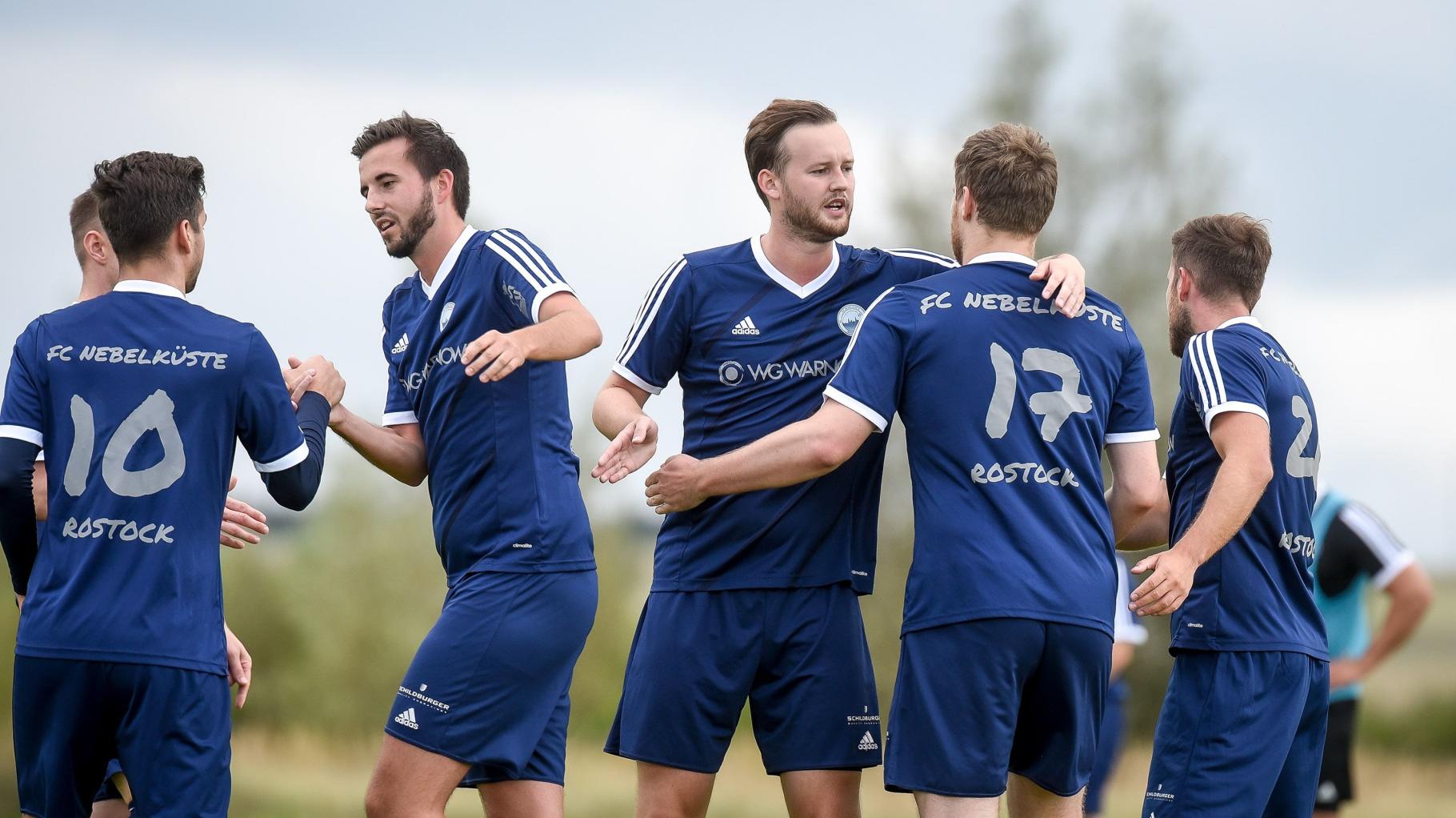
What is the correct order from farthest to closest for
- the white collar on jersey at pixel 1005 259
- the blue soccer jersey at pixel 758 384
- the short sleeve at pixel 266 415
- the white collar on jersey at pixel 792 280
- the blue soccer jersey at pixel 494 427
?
the white collar on jersey at pixel 792 280 < the blue soccer jersey at pixel 494 427 < the blue soccer jersey at pixel 758 384 < the white collar on jersey at pixel 1005 259 < the short sleeve at pixel 266 415

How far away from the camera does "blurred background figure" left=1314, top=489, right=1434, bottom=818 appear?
8.38 m

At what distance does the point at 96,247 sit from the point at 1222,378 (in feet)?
14.5

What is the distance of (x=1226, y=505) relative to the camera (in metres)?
4.83

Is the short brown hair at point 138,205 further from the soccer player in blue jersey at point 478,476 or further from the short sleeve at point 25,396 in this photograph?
the soccer player in blue jersey at point 478,476

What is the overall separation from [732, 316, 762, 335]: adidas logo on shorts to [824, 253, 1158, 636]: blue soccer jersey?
777 mm

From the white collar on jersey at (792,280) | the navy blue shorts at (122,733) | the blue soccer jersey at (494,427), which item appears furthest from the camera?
the white collar on jersey at (792,280)

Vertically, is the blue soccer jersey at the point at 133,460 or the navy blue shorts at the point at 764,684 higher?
the blue soccer jersey at the point at 133,460

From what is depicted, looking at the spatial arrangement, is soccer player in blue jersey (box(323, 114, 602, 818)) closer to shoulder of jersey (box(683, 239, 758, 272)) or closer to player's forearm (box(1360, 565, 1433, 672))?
shoulder of jersey (box(683, 239, 758, 272))

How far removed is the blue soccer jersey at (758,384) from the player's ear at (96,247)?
2.18 m

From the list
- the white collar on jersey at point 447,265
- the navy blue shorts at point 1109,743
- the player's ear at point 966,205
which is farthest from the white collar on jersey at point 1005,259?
the navy blue shorts at point 1109,743

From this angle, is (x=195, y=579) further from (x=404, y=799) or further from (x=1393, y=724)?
(x=1393, y=724)

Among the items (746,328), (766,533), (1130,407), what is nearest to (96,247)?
(746,328)

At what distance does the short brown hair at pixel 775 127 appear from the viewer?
5691 millimetres

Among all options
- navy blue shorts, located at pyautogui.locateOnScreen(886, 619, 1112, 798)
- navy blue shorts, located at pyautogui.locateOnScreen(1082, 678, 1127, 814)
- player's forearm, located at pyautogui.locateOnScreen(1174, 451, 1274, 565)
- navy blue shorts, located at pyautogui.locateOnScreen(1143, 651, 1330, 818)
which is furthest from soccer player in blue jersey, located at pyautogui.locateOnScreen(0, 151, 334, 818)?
navy blue shorts, located at pyautogui.locateOnScreen(1082, 678, 1127, 814)
